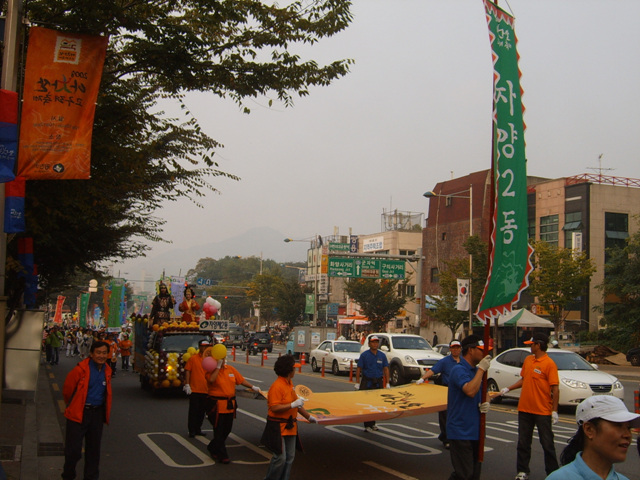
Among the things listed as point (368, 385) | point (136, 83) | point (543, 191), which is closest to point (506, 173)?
point (368, 385)

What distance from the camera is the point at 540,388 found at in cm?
832

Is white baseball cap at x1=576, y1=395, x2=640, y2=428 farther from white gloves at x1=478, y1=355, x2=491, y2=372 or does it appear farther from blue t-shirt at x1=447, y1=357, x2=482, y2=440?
blue t-shirt at x1=447, y1=357, x2=482, y2=440

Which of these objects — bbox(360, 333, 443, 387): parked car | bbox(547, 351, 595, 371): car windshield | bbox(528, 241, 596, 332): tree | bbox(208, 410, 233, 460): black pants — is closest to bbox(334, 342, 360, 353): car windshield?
bbox(360, 333, 443, 387): parked car

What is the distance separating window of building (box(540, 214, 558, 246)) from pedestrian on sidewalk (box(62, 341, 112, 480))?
43.6m

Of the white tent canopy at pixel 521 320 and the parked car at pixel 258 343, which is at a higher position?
the white tent canopy at pixel 521 320

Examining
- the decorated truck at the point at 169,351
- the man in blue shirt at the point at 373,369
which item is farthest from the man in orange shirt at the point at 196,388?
the decorated truck at the point at 169,351

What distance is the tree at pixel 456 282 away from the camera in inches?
1556

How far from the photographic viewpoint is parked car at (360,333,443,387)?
22.6m

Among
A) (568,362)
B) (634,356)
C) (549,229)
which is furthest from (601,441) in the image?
(549,229)

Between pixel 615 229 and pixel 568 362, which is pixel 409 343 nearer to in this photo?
pixel 568 362

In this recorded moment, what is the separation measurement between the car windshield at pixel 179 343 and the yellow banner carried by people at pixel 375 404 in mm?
7950

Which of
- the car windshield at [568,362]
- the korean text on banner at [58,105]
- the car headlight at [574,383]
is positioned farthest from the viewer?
the car windshield at [568,362]

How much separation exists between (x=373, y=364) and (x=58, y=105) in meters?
7.56

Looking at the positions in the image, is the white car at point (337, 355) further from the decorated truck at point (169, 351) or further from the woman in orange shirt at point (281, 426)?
the woman in orange shirt at point (281, 426)
